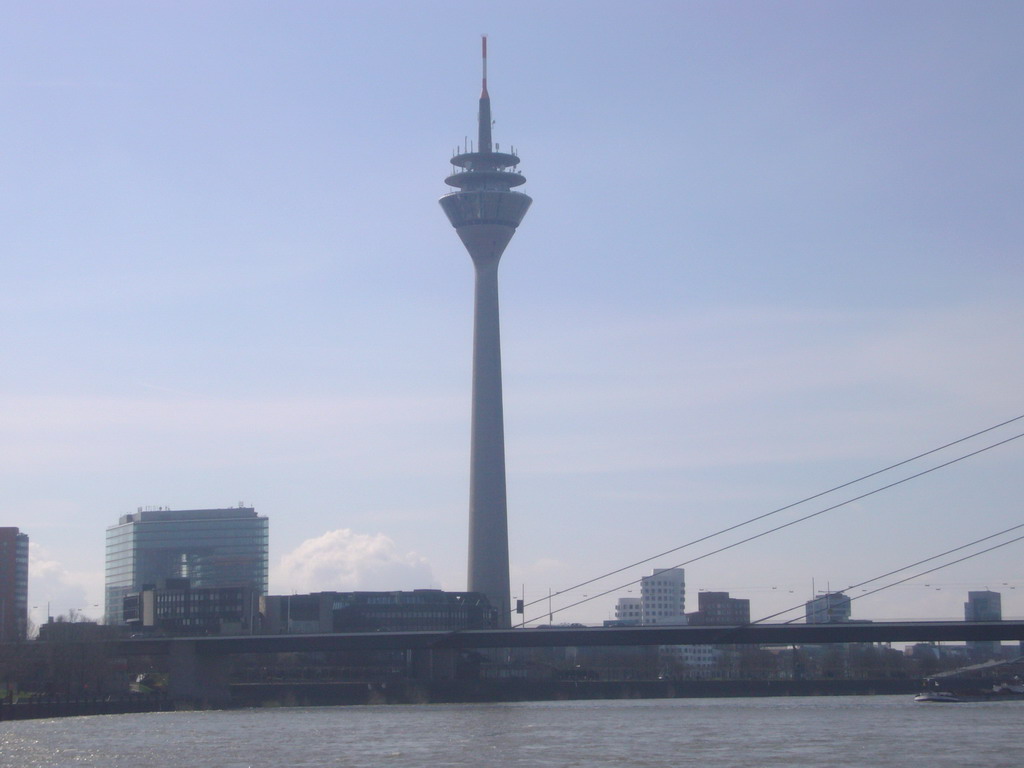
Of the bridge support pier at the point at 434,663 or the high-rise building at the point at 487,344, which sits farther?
the high-rise building at the point at 487,344

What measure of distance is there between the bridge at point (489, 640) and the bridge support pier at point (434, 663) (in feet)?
0.21

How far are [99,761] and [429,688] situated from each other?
49580mm

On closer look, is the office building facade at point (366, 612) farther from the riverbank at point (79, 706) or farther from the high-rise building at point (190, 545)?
the high-rise building at point (190, 545)

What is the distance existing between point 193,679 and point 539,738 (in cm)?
4283

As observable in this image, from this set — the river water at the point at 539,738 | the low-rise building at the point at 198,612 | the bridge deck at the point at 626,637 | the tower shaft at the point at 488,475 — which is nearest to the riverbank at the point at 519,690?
the bridge deck at the point at 626,637

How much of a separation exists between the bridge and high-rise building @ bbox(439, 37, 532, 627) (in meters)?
24.1

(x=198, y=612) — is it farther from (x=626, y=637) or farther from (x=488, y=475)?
(x=626, y=637)

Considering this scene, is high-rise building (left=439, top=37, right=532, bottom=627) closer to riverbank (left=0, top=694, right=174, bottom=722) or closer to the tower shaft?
the tower shaft

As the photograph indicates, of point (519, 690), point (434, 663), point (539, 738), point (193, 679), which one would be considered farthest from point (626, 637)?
point (539, 738)

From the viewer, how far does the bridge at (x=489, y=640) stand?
79.9 meters

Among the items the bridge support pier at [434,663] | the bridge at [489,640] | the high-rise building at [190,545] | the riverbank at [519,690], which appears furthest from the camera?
the high-rise building at [190,545]

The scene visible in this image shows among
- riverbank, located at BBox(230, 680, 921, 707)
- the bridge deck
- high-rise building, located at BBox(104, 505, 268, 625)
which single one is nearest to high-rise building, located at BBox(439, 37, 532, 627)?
riverbank, located at BBox(230, 680, 921, 707)

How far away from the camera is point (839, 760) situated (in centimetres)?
4406

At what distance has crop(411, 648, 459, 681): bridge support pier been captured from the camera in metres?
97.5
